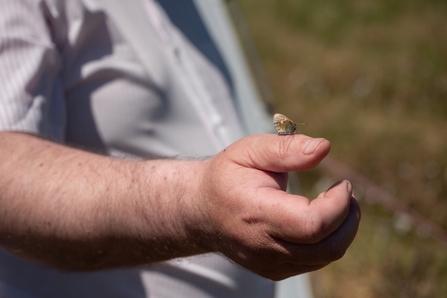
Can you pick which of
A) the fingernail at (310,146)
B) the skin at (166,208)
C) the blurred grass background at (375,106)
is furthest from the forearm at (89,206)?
the blurred grass background at (375,106)

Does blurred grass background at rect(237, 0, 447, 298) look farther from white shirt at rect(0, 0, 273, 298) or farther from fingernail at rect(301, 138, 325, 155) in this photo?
fingernail at rect(301, 138, 325, 155)

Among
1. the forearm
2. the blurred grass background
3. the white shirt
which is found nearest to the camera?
the forearm

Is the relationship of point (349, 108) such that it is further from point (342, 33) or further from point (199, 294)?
point (199, 294)

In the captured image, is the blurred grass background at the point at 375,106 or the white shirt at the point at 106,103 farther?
the blurred grass background at the point at 375,106

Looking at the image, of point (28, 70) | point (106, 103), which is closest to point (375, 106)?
point (106, 103)

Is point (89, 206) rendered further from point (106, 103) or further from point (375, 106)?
point (375, 106)

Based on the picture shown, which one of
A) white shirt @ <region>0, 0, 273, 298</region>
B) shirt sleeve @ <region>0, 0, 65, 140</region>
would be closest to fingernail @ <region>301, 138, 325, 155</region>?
white shirt @ <region>0, 0, 273, 298</region>

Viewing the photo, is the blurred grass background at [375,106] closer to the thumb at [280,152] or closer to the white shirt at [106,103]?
the white shirt at [106,103]
